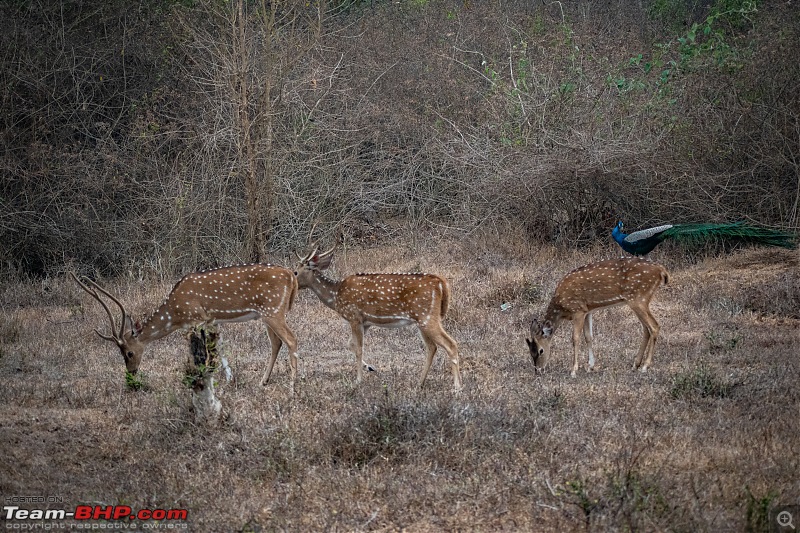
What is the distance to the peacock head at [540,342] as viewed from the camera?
1029 centimetres

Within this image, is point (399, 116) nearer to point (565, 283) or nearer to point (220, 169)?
point (220, 169)

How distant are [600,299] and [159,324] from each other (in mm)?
4701

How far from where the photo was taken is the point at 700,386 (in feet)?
29.0

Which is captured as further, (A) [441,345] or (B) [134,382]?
(A) [441,345]

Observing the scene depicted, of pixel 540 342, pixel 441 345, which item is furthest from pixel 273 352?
pixel 540 342

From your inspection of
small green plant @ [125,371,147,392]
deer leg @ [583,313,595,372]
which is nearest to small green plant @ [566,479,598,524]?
deer leg @ [583,313,595,372]

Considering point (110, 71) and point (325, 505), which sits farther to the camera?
point (110, 71)

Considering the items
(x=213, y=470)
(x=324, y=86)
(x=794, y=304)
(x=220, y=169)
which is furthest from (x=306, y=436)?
(x=324, y=86)

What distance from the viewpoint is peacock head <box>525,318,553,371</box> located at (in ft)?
33.8

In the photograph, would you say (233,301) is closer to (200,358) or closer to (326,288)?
(326,288)

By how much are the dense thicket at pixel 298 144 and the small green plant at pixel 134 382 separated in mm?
5592

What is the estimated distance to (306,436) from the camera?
7711 millimetres

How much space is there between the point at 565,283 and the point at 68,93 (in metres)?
9.84

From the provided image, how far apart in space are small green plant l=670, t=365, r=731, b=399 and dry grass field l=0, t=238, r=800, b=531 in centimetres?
2
